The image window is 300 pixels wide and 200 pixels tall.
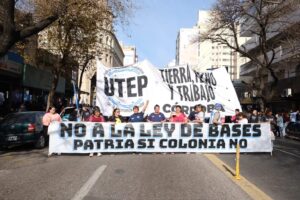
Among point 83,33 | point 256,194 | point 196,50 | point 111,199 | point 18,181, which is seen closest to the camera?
point 111,199

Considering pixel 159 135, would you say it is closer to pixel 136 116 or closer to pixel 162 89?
pixel 136 116

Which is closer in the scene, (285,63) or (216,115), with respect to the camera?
(216,115)

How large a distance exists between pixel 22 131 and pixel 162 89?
5.05 meters

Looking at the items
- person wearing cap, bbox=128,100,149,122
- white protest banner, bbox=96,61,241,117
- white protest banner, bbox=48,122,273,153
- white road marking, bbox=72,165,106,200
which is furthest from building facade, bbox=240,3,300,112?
white road marking, bbox=72,165,106,200

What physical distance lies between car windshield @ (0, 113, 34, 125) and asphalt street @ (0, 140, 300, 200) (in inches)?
109

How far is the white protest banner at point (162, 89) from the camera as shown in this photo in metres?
16.6

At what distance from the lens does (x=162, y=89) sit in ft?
55.0

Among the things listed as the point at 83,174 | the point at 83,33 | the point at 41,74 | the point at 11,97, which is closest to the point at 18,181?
the point at 83,174

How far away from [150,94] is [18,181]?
7.48m

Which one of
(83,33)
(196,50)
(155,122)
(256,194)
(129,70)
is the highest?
(196,50)

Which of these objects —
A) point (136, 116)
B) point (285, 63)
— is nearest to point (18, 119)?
point (136, 116)

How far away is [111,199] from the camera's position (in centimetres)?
805

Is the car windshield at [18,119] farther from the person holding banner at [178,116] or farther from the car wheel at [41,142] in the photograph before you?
the person holding banner at [178,116]

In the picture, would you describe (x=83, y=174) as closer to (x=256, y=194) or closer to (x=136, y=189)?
(x=136, y=189)
